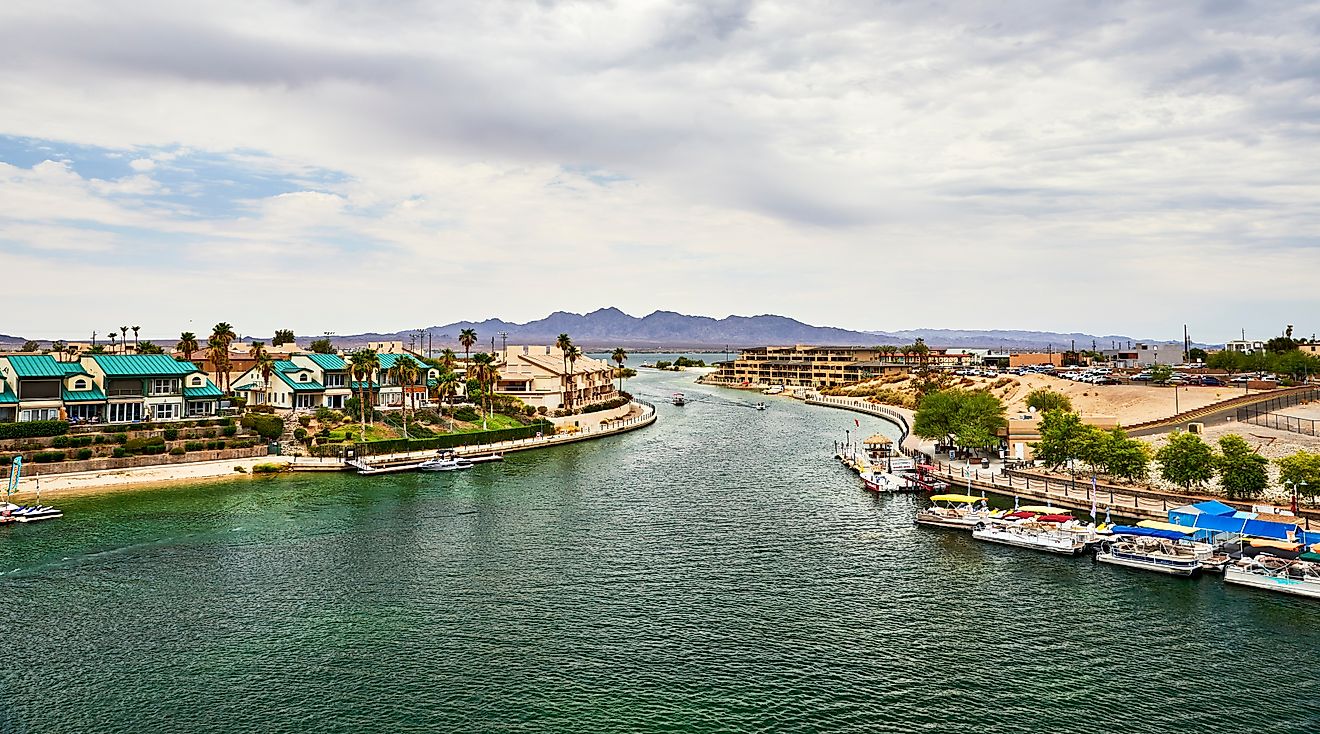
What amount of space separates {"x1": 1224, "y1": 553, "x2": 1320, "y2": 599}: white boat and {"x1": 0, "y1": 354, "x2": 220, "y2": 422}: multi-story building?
10117 centimetres

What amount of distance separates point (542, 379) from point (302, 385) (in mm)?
38769

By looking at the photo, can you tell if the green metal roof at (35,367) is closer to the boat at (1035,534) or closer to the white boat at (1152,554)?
the boat at (1035,534)

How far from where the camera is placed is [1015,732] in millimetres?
29984

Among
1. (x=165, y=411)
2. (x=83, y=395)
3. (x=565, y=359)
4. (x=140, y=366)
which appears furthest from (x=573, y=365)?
(x=83, y=395)

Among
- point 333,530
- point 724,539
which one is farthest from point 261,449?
point 724,539

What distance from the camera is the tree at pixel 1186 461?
59.9 metres

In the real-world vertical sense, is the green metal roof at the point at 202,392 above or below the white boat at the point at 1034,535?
above

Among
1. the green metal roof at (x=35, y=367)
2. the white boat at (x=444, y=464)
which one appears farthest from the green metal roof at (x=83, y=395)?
the white boat at (x=444, y=464)

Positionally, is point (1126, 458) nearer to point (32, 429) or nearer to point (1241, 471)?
point (1241, 471)

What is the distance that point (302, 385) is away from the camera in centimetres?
10475

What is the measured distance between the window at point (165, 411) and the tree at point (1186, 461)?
101 m

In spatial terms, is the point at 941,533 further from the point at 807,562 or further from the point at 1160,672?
the point at 1160,672

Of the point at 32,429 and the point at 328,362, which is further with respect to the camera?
the point at 328,362

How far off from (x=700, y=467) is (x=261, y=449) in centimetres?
4792
